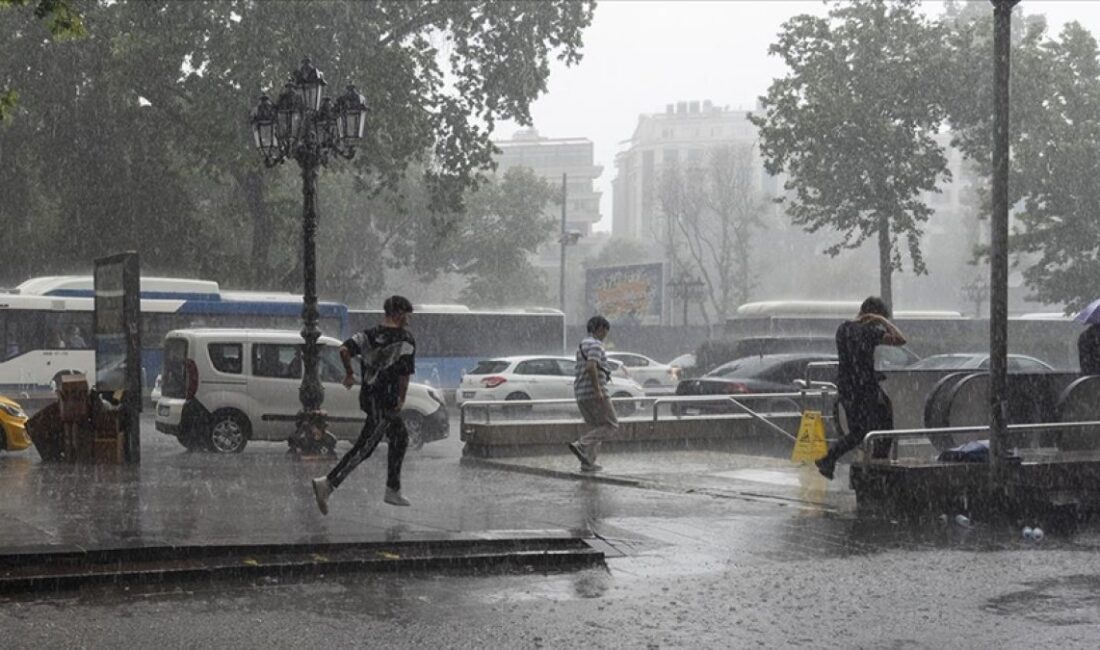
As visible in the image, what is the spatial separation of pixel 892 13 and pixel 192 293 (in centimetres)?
1972

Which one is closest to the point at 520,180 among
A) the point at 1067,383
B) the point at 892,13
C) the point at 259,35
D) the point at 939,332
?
the point at 939,332

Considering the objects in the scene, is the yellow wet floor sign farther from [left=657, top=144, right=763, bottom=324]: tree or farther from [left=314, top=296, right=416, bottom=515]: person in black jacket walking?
[left=657, top=144, right=763, bottom=324]: tree

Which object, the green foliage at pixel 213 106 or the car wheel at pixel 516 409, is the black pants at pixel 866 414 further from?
the green foliage at pixel 213 106

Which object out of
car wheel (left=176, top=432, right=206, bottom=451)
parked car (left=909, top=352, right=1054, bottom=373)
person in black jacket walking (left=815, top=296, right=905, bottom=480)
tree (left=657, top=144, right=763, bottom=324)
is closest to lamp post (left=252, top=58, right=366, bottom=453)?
car wheel (left=176, top=432, right=206, bottom=451)

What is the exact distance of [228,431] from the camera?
20625 mm

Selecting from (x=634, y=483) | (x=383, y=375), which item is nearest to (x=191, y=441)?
(x=634, y=483)

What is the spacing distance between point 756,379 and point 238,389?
805 centimetres

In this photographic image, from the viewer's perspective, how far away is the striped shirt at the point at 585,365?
1584cm

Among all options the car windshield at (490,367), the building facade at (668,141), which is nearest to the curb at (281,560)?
the car windshield at (490,367)

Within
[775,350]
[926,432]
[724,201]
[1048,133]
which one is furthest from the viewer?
[724,201]

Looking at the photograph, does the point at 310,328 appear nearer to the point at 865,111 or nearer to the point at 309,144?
the point at 309,144

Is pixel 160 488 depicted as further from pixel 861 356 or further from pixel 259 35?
pixel 259 35

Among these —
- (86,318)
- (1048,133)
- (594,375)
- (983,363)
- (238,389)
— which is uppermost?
(1048,133)

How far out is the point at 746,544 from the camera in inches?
417
